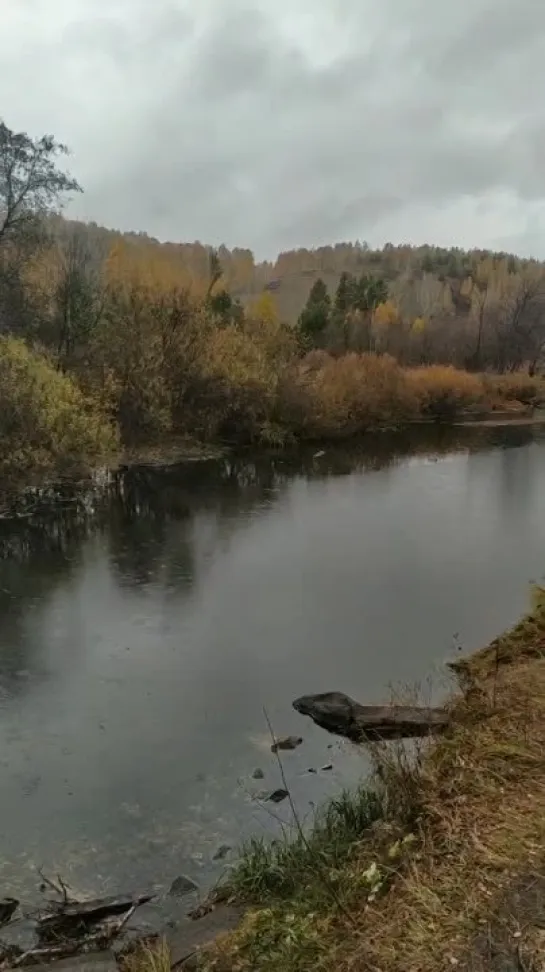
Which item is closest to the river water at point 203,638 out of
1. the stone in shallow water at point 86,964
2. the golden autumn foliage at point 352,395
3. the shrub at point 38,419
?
the stone in shallow water at point 86,964

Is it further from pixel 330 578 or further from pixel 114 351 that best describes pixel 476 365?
pixel 330 578

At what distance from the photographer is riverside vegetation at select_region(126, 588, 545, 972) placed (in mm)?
4352

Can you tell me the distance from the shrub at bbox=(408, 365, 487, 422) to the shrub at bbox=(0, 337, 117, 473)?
2888 centimetres

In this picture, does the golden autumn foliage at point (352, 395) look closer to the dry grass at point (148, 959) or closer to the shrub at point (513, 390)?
the shrub at point (513, 390)

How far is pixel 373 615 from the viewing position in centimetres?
1516

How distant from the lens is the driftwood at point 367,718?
9.81 m

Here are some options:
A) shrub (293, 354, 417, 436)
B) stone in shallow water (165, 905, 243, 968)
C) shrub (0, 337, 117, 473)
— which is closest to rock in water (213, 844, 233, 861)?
stone in shallow water (165, 905, 243, 968)

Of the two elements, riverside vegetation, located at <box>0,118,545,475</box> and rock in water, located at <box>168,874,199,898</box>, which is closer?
rock in water, located at <box>168,874,199,898</box>

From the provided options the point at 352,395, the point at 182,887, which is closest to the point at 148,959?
the point at 182,887

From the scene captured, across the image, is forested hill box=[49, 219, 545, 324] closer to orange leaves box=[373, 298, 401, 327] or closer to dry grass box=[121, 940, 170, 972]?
orange leaves box=[373, 298, 401, 327]

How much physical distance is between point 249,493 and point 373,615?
13.3 m

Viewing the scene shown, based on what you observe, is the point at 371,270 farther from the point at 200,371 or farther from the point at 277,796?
the point at 277,796

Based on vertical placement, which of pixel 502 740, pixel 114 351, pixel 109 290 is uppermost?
pixel 109 290

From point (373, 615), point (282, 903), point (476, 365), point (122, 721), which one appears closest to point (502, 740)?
point (282, 903)
